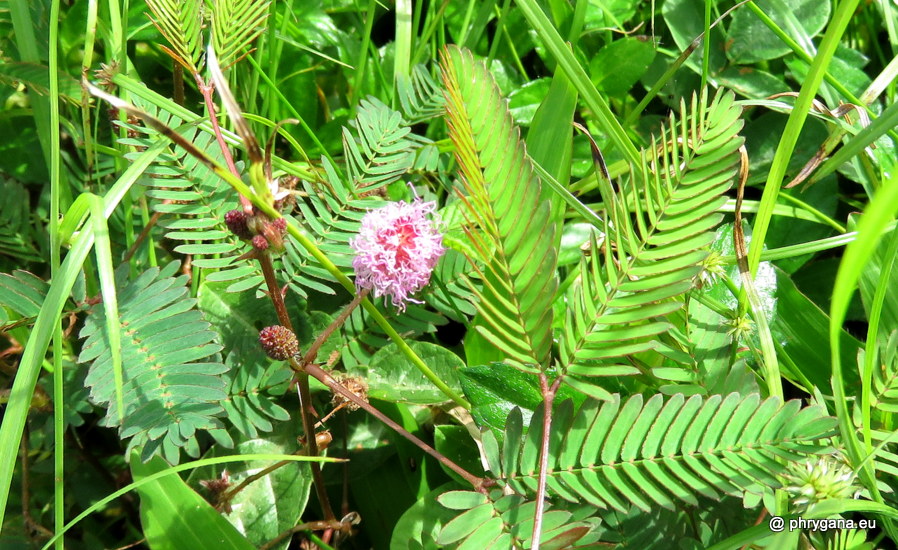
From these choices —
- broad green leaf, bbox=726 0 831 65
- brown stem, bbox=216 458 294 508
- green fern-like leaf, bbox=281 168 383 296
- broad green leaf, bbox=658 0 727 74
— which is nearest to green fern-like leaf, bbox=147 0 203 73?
green fern-like leaf, bbox=281 168 383 296

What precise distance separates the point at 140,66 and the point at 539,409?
1196mm

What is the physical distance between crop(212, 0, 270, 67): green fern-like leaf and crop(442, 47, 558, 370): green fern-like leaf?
33 centimetres

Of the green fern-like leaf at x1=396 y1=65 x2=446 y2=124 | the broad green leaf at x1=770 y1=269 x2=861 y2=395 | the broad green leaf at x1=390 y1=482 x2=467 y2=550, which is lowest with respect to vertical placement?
the broad green leaf at x1=390 y1=482 x2=467 y2=550

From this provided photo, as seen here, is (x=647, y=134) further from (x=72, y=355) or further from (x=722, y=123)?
(x=72, y=355)

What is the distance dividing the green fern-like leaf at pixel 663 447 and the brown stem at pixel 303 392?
0.93ft

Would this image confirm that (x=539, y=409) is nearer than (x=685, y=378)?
Yes

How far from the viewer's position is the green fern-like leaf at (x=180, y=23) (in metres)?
0.95

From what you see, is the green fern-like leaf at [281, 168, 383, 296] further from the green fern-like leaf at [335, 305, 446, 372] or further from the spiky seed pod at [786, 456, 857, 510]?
the spiky seed pod at [786, 456, 857, 510]

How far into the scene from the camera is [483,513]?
781mm

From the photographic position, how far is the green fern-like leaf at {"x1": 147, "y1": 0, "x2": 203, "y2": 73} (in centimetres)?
95

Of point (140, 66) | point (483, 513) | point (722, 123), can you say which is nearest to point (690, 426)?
point (483, 513)

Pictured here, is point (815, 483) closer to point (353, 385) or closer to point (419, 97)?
point (353, 385)

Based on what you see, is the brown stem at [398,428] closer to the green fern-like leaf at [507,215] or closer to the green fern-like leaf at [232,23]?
the green fern-like leaf at [507,215]

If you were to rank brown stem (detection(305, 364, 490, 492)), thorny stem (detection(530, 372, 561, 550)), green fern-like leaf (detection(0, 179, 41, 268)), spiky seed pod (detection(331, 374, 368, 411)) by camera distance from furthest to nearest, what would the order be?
green fern-like leaf (detection(0, 179, 41, 268)) → spiky seed pod (detection(331, 374, 368, 411)) → brown stem (detection(305, 364, 490, 492)) → thorny stem (detection(530, 372, 561, 550))
